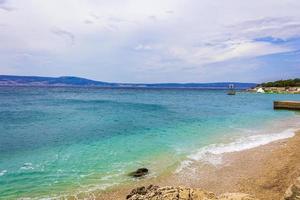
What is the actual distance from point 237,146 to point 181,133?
21.6 ft

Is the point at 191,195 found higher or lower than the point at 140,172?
higher

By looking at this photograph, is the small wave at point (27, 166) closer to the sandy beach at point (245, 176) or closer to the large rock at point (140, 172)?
the large rock at point (140, 172)

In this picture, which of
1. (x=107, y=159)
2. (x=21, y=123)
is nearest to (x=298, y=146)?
(x=107, y=159)

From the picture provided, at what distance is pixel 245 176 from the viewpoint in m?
14.5

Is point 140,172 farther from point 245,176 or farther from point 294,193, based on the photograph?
point 294,193

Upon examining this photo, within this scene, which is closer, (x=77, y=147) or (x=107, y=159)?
(x=107, y=159)

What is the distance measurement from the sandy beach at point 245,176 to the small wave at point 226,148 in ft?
2.05

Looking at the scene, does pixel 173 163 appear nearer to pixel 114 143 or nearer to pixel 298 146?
pixel 114 143

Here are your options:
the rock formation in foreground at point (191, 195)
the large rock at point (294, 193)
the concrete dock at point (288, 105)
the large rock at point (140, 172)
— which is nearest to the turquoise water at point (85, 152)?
the large rock at point (140, 172)

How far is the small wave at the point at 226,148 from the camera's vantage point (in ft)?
56.9

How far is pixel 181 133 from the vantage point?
2691 cm

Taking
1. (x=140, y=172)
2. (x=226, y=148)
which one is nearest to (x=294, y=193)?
(x=140, y=172)

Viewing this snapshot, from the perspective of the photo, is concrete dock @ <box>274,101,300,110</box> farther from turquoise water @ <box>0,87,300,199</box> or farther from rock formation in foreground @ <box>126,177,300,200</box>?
rock formation in foreground @ <box>126,177,300,200</box>

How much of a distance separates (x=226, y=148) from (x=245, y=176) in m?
6.15
